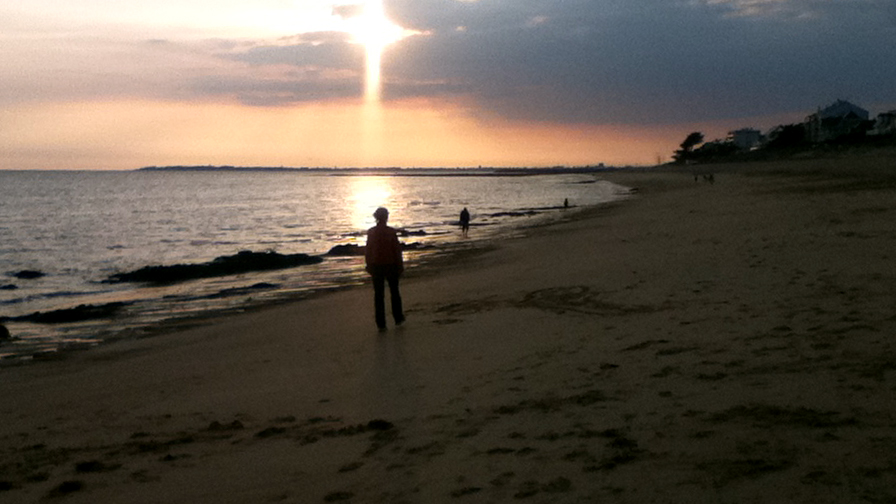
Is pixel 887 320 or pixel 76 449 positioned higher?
pixel 887 320

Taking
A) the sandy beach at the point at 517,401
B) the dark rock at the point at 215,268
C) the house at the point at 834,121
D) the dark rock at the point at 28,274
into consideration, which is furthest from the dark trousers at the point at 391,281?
the house at the point at 834,121

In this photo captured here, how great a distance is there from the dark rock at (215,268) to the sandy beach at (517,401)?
10.6 meters

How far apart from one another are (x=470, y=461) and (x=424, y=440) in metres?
0.68

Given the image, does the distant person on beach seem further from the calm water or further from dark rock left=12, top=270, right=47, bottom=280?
dark rock left=12, top=270, right=47, bottom=280

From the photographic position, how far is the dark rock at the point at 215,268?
2225 cm

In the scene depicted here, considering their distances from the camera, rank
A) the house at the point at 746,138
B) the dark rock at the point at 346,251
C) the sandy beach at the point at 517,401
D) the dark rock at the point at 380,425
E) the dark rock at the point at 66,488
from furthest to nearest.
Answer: the house at the point at 746,138
the dark rock at the point at 346,251
the dark rock at the point at 380,425
the dark rock at the point at 66,488
the sandy beach at the point at 517,401

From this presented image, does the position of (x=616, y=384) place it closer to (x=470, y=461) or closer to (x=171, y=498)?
(x=470, y=461)

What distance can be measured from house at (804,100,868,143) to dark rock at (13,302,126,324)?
408ft

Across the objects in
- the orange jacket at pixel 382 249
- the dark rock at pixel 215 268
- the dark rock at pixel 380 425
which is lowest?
the dark rock at pixel 215 268

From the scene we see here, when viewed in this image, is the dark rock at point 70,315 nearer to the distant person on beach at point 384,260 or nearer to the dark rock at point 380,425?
the distant person on beach at point 384,260

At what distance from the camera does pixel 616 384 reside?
634 cm

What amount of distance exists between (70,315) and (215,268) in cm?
822

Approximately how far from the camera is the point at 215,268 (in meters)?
23.7

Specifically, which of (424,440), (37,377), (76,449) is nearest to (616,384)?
(424,440)
